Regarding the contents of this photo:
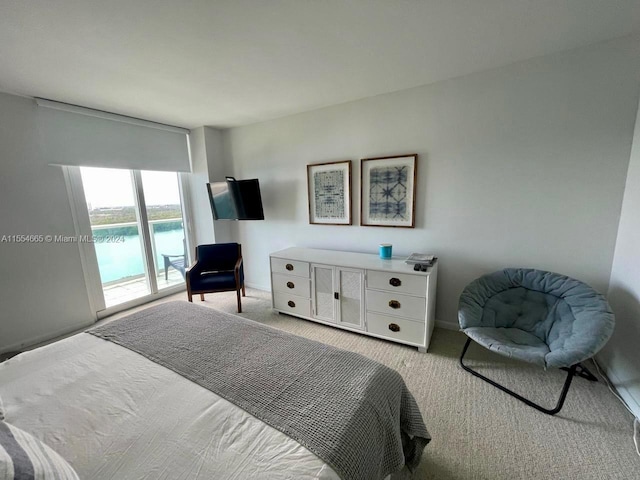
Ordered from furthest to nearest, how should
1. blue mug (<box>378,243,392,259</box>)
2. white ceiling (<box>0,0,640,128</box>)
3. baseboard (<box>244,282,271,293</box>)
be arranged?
baseboard (<box>244,282,271,293</box>)
blue mug (<box>378,243,392,259</box>)
white ceiling (<box>0,0,640,128</box>)

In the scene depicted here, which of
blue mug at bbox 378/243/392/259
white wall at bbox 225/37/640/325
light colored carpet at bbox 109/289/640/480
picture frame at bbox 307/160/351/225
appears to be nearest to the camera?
light colored carpet at bbox 109/289/640/480

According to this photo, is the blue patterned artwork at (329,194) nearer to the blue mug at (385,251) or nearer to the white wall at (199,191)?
the blue mug at (385,251)

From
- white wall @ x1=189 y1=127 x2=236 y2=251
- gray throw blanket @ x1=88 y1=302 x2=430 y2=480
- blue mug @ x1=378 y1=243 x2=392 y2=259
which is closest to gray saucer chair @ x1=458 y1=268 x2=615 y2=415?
blue mug @ x1=378 y1=243 x2=392 y2=259

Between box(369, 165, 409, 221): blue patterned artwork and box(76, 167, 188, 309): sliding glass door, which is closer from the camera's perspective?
box(369, 165, 409, 221): blue patterned artwork

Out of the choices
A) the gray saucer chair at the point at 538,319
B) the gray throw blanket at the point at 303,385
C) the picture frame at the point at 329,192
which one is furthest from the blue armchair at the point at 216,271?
the gray saucer chair at the point at 538,319

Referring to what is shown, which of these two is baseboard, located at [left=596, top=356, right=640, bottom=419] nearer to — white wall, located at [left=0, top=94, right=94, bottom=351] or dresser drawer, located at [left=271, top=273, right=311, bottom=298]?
dresser drawer, located at [left=271, top=273, right=311, bottom=298]

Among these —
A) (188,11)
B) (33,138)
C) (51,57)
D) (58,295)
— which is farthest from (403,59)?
(58,295)

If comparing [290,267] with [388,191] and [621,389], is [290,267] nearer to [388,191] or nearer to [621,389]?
[388,191]

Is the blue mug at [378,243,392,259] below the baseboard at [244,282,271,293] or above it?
above

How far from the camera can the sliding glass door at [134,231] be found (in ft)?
9.94

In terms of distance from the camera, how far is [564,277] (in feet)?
6.36

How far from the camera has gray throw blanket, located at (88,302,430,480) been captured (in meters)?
0.88

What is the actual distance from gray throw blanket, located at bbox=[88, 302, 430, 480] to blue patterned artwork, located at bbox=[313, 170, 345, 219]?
1777mm

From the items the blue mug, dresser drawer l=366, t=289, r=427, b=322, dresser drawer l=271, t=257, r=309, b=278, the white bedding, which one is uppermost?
the blue mug
